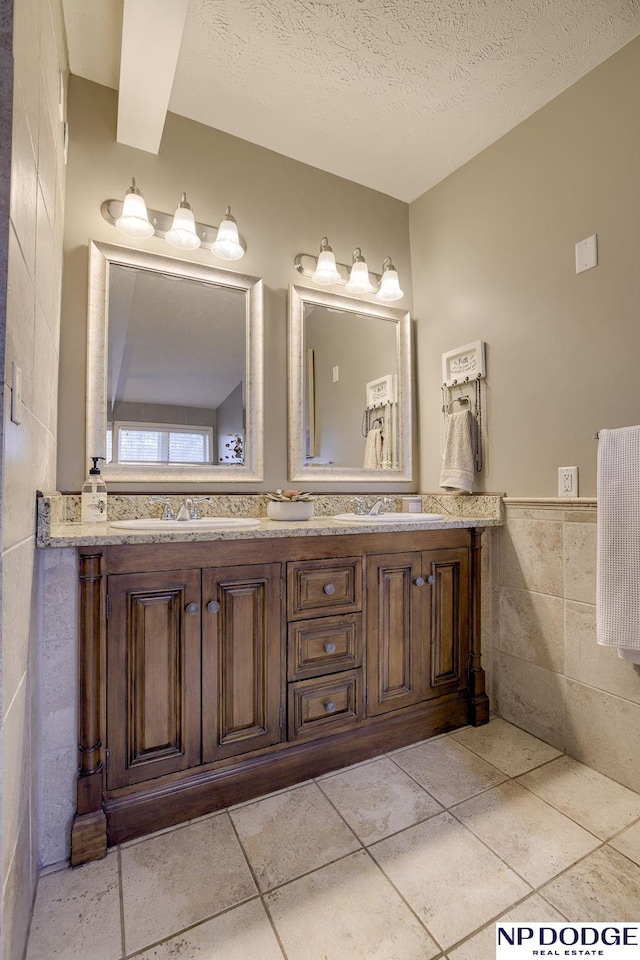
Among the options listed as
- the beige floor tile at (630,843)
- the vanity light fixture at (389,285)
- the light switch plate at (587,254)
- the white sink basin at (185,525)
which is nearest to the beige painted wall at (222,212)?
the vanity light fixture at (389,285)

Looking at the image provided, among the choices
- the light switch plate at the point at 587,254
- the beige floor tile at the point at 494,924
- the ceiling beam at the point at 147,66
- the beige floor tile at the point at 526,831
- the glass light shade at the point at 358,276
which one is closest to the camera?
the beige floor tile at the point at 494,924

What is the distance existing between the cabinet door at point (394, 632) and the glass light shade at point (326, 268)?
1.29 metres

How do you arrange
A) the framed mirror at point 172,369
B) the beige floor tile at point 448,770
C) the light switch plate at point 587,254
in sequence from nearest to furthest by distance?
the beige floor tile at point 448,770 < the light switch plate at point 587,254 < the framed mirror at point 172,369

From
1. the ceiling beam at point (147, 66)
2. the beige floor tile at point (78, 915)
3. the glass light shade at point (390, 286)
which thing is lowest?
the beige floor tile at point (78, 915)

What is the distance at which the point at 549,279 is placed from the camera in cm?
175

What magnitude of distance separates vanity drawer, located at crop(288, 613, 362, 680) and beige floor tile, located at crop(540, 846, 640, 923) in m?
0.76

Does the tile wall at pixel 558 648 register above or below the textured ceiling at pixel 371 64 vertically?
below

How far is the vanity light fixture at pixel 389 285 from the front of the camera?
7.25 ft

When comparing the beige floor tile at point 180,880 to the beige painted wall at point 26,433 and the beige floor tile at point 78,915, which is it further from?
the beige painted wall at point 26,433

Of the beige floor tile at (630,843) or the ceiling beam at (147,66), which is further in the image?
the ceiling beam at (147,66)

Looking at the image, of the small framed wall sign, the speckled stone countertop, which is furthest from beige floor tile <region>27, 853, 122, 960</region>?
the small framed wall sign

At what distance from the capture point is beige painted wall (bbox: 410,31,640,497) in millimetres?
1526

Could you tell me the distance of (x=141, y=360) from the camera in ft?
5.87

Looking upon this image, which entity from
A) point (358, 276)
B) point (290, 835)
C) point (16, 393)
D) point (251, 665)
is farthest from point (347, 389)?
point (290, 835)
